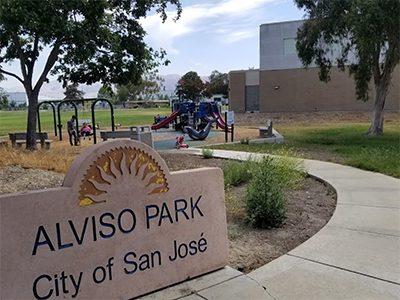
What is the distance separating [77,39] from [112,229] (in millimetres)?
11768

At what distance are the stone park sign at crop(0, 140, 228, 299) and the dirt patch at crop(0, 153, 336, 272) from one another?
591mm

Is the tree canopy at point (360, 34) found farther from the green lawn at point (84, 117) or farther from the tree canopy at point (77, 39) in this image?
the green lawn at point (84, 117)

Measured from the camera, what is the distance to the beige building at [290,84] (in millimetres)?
40875

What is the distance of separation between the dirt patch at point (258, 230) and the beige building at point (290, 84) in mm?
33975

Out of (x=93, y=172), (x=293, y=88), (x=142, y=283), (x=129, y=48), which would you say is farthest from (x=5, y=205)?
(x=293, y=88)

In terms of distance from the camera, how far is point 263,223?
18.7 feet

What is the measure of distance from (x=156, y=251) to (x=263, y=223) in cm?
214

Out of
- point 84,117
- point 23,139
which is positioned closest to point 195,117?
point 23,139

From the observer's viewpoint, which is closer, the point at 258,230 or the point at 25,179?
the point at 258,230

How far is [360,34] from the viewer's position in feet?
50.8

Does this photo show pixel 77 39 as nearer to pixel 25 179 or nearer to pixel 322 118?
pixel 25 179

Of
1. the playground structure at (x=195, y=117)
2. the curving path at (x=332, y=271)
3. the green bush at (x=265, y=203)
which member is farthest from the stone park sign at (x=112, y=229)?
the playground structure at (x=195, y=117)

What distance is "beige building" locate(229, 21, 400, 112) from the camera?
4088 centimetres

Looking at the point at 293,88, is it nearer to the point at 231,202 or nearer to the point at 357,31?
the point at 357,31
